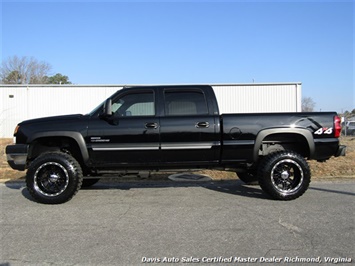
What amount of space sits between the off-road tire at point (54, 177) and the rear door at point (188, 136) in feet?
5.48

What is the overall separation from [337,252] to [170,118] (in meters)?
3.46

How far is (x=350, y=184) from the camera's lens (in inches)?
304

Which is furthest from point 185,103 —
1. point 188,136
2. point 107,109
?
point 107,109

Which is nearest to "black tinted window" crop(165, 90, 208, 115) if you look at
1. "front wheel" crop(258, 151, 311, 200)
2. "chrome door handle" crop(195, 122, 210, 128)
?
"chrome door handle" crop(195, 122, 210, 128)

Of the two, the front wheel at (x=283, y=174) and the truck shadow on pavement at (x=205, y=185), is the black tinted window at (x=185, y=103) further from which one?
the truck shadow on pavement at (x=205, y=185)

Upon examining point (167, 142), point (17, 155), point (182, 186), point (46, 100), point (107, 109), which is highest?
point (46, 100)

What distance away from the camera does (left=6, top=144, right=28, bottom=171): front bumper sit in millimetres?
6055

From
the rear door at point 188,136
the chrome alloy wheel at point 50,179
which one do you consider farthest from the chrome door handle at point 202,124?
the chrome alloy wheel at point 50,179

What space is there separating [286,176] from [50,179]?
173 inches

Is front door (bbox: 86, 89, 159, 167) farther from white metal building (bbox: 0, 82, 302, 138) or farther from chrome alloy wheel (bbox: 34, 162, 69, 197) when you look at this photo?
white metal building (bbox: 0, 82, 302, 138)

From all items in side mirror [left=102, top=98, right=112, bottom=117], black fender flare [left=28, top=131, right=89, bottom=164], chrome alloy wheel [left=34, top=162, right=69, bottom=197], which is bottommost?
chrome alloy wheel [left=34, top=162, right=69, bottom=197]

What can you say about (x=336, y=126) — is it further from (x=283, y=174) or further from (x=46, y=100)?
(x=46, y=100)

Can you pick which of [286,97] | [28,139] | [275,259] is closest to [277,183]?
[275,259]

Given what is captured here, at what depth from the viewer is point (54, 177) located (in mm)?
6070
